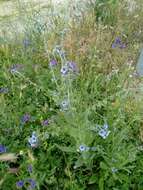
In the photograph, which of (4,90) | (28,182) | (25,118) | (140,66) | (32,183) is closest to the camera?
(32,183)

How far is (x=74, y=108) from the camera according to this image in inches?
105

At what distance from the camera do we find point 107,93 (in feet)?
11.2

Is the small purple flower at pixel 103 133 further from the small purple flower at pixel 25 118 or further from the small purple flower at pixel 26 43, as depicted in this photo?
the small purple flower at pixel 26 43

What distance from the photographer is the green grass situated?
276 cm

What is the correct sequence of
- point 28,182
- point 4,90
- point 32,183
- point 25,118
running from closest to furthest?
point 32,183, point 28,182, point 25,118, point 4,90

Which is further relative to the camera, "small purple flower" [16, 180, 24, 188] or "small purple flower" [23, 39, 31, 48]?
"small purple flower" [23, 39, 31, 48]

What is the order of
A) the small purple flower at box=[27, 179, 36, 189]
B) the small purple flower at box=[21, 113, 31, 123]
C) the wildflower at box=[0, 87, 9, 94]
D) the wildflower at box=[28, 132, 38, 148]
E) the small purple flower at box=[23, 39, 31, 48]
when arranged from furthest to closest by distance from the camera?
the small purple flower at box=[23, 39, 31, 48] < the wildflower at box=[0, 87, 9, 94] < the small purple flower at box=[21, 113, 31, 123] < the wildflower at box=[28, 132, 38, 148] < the small purple flower at box=[27, 179, 36, 189]

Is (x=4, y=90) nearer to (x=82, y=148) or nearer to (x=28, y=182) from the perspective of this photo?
(x=28, y=182)

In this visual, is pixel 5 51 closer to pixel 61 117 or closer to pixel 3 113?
pixel 3 113

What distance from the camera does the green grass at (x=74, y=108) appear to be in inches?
108

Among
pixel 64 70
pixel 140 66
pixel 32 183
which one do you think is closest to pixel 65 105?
pixel 64 70

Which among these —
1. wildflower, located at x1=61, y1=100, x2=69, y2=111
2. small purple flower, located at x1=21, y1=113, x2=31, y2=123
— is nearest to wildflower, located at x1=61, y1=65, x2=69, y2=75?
wildflower, located at x1=61, y1=100, x2=69, y2=111

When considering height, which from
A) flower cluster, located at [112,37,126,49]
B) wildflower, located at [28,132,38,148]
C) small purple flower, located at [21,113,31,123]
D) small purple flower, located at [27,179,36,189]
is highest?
flower cluster, located at [112,37,126,49]

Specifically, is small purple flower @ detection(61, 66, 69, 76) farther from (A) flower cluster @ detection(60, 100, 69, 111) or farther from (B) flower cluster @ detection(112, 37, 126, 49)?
(B) flower cluster @ detection(112, 37, 126, 49)
